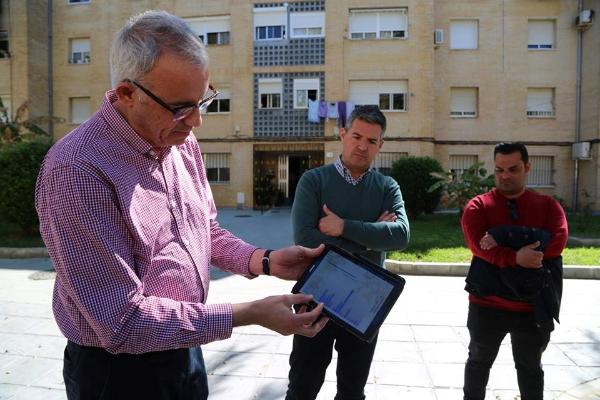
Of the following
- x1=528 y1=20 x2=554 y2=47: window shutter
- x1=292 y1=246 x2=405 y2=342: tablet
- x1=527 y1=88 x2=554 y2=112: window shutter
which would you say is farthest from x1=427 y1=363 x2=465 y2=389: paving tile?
x1=528 y1=20 x2=554 y2=47: window shutter

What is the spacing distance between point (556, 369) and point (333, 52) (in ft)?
59.3

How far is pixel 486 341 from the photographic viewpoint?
9.43 feet

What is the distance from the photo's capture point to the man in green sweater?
2570 mm

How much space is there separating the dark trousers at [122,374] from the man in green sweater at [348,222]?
3.82 ft

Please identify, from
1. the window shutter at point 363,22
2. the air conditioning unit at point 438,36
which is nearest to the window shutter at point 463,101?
the air conditioning unit at point 438,36

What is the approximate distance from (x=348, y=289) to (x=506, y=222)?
5.28ft

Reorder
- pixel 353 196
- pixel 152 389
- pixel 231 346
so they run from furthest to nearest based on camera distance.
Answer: pixel 231 346
pixel 353 196
pixel 152 389

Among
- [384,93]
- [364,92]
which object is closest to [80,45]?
[364,92]

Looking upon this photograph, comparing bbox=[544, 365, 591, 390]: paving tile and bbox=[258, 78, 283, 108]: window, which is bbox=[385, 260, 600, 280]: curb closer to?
bbox=[544, 365, 591, 390]: paving tile

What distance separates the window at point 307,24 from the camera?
20.3 meters

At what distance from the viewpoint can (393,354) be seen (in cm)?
433

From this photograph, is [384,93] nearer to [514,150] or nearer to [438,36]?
[438,36]

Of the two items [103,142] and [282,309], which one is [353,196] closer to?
[282,309]

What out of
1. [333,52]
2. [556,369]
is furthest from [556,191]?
[556,369]
